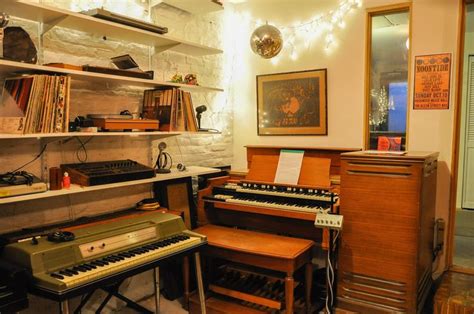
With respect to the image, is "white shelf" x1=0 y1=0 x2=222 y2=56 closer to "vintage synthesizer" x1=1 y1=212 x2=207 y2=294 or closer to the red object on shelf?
the red object on shelf

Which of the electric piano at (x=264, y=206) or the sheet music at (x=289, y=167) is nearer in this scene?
the electric piano at (x=264, y=206)

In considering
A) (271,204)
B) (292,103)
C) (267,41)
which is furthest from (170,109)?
(292,103)

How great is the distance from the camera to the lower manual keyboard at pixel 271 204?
2.62 m

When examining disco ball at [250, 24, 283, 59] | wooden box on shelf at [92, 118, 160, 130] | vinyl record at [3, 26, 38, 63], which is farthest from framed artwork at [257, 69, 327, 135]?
vinyl record at [3, 26, 38, 63]

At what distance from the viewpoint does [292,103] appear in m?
3.55

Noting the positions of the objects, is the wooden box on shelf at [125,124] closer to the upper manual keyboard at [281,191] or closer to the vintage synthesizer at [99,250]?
the vintage synthesizer at [99,250]

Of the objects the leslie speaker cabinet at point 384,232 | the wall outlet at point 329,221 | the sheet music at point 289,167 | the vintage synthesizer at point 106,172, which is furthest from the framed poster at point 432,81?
the vintage synthesizer at point 106,172

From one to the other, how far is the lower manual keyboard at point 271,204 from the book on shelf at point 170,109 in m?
0.58

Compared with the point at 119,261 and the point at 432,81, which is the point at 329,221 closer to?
the point at 119,261

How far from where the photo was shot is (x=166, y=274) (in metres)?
2.96

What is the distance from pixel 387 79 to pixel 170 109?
6.07ft

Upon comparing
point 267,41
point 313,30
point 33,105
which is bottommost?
point 33,105

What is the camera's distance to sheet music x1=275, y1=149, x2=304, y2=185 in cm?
296

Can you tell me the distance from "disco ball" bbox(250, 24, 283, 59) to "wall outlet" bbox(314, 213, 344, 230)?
1587mm
